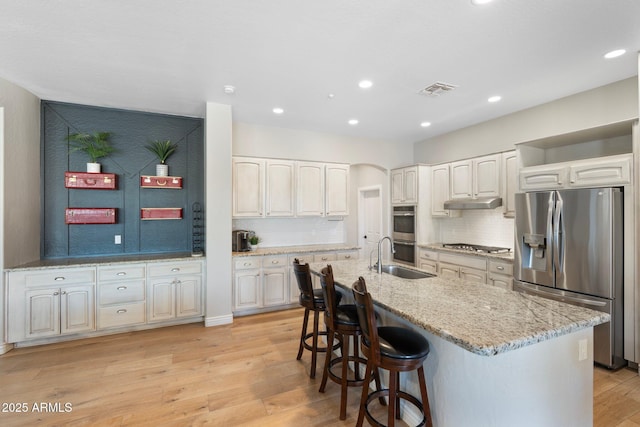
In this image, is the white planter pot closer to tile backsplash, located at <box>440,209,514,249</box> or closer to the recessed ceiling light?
tile backsplash, located at <box>440,209,514,249</box>

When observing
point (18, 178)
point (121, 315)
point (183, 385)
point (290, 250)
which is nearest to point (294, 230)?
point (290, 250)

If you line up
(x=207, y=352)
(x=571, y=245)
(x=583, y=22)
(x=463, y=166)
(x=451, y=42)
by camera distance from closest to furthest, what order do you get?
(x=583, y=22), (x=451, y=42), (x=571, y=245), (x=207, y=352), (x=463, y=166)

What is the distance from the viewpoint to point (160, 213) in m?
4.14

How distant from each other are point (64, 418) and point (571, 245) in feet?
14.9

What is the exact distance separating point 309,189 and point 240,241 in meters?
1.38

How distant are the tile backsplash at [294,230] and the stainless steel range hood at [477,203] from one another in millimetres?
1943

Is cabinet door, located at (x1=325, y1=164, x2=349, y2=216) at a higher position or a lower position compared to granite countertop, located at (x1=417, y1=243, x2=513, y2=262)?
higher

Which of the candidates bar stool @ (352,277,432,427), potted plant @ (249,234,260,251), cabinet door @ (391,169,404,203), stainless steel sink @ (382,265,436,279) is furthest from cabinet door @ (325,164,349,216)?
bar stool @ (352,277,432,427)

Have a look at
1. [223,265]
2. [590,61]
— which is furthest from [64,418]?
[590,61]

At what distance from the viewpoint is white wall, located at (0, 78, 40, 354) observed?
120 inches

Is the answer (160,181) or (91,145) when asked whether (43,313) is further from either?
(91,145)

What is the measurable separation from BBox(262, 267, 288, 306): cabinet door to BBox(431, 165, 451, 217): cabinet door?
9.00ft

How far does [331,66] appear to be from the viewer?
2818 mm

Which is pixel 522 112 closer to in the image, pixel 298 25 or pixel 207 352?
pixel 298 25
